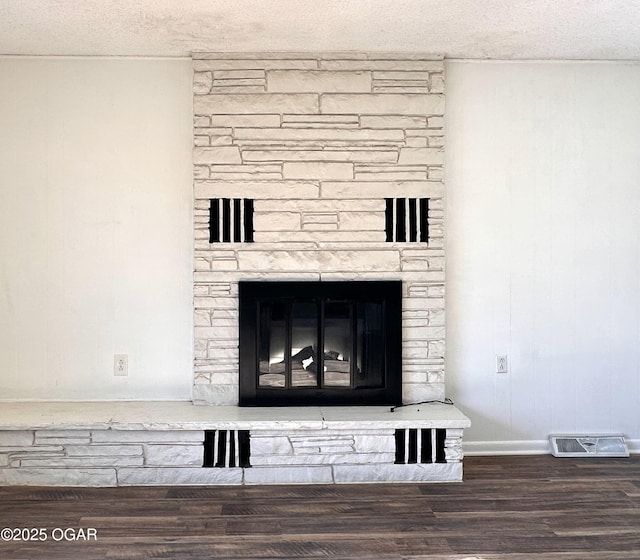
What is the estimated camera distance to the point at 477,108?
3.91 metres

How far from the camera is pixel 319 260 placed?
3.79 m

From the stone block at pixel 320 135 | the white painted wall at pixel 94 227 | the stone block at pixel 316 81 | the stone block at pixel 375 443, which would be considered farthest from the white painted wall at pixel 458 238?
the stone block at pixel 375 443

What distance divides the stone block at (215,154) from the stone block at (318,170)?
0.27 metres

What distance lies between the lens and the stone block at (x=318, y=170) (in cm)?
379

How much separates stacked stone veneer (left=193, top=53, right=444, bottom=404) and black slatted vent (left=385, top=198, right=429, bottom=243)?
34mm

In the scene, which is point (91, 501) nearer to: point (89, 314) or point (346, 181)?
point (89, 314)

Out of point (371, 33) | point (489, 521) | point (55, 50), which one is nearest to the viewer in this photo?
point (489, 521)

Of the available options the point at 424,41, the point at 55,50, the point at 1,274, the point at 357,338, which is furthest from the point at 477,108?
the point at 1,274

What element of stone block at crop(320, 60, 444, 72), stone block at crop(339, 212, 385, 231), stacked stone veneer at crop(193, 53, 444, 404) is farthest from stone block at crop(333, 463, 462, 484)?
stone block at crop(320, 60, 444, 72)

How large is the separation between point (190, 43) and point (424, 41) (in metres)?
1.19

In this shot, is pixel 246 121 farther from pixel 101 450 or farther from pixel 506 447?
pixel 506 447

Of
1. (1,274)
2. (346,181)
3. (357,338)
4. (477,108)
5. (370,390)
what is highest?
(477,108)

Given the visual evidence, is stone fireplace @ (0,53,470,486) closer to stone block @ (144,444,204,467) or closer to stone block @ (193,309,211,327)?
stone block @ (193,309,211,327)

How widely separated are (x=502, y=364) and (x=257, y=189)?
1.67 meters
